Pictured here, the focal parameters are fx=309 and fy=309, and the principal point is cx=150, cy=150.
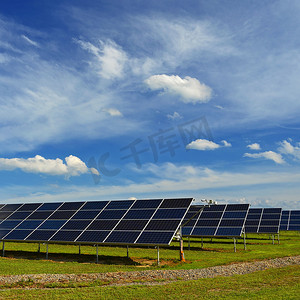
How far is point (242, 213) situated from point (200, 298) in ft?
102

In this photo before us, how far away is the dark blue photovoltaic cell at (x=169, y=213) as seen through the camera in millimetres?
28733

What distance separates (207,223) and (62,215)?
20.8 meters

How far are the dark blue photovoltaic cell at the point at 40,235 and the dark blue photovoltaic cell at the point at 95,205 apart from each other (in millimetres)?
5486

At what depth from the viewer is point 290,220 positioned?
71438 millimetres

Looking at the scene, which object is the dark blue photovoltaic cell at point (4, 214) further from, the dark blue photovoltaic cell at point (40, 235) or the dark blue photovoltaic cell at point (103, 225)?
the dark blue photovoltaic cell at point (103, 225)

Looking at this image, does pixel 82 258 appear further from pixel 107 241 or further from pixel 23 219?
pixel 23 219

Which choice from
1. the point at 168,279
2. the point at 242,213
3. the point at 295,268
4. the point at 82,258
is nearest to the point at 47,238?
the point at 82,258

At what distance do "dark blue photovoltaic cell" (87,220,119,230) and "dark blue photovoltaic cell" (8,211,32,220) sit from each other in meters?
11.1

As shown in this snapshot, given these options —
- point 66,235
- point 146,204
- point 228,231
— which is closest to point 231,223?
point 228,231

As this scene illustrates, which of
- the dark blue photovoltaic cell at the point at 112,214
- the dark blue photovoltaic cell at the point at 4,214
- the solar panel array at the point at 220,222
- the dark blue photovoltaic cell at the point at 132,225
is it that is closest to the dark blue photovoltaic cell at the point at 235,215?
the solar panel array at the point at 220,222

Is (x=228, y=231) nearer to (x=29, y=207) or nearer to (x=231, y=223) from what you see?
(x=231, y=223)

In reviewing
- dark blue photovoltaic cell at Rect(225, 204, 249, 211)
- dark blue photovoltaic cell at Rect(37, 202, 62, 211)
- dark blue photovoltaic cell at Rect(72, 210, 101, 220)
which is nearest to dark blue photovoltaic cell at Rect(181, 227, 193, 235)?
dark blue photovoltaic cell at Rect(225, 204, 249, 211)

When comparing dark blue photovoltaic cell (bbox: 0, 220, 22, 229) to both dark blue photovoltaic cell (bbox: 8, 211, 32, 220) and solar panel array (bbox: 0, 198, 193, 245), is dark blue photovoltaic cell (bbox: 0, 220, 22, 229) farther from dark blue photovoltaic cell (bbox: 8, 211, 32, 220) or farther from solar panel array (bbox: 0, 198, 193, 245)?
dark blue photovoltaic cell (bbox: 8, 211, 32, 220)

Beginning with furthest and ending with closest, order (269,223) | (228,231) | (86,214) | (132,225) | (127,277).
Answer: (269,223) → (228,231) → (86,214) → (132,225) → (127,277)
